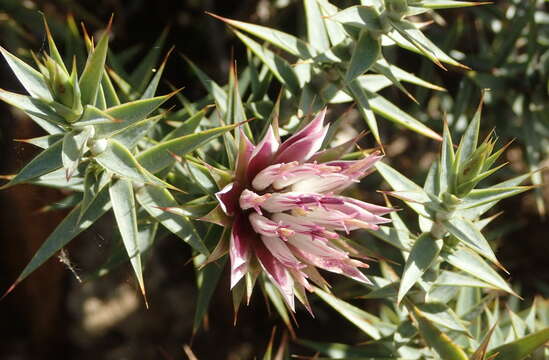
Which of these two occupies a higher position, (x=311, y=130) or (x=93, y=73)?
(x=93, y=73)

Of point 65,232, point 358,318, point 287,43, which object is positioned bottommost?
point 358,318

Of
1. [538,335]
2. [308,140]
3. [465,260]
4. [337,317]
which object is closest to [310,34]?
[308,140]

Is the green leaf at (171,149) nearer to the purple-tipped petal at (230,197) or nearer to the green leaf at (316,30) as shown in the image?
the purple-tipped petal at (230,197)

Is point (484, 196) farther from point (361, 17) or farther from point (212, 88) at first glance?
point (212, 88)

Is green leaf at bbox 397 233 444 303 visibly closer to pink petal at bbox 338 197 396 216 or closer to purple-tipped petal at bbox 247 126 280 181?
pink petal at bbox 338 197 396 216

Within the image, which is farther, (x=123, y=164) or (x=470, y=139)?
(x=470, y=139)

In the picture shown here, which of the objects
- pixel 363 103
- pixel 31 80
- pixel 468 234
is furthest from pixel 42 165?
pixel 468 234

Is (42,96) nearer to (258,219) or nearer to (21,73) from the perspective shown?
(21,73)
